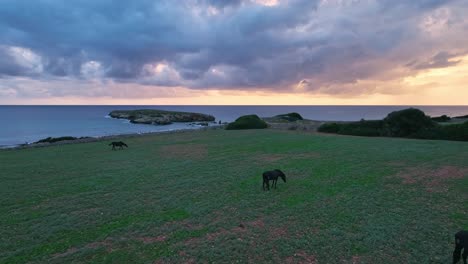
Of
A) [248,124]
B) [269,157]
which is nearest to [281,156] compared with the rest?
[269,157]

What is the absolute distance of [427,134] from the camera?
30.6m

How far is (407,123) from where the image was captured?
3266 centimetres

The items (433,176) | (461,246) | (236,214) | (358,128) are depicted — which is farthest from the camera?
(358,128)

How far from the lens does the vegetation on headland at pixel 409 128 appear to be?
2848 centimetres

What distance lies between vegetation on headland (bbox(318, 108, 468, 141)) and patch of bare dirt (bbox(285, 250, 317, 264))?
31.2 m

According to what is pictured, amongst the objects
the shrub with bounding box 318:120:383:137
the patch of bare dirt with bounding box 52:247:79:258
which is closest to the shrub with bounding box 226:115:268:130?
the shrub with bounding box 318:120:383:137

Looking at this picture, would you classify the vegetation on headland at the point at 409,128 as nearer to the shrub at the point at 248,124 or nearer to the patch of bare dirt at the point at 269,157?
the shrub at the point at 248,124

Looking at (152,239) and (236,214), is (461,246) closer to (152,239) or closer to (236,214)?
(236,214)

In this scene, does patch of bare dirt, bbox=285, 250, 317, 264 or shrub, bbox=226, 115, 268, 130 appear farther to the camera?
shrub, bbox=226, 115, 268, 130

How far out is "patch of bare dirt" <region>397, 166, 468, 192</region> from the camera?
10.7 meters

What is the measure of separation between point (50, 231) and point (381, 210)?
1032cm

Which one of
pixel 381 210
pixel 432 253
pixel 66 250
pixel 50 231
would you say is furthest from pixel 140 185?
pixel 432 253

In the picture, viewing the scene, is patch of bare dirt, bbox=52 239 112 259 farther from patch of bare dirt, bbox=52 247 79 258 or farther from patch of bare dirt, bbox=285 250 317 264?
patch of bare dirt, bbox=285 250 317 264

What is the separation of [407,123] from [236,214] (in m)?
33.3
